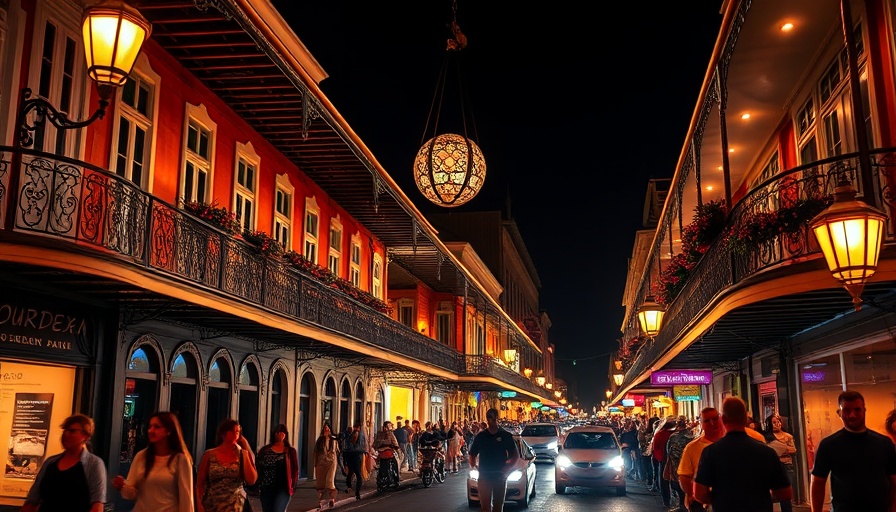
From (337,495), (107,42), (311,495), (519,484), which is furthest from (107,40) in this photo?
(337,495)

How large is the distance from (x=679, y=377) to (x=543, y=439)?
9534 mm

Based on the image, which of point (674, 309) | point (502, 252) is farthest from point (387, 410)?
point (502, 252)

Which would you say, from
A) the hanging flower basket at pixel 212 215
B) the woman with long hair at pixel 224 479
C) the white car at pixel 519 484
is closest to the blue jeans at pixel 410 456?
the white car at pixel 519 484

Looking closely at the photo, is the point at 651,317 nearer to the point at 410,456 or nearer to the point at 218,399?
the point at 218,399

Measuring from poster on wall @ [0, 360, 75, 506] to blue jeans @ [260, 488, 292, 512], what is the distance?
4.02 meters

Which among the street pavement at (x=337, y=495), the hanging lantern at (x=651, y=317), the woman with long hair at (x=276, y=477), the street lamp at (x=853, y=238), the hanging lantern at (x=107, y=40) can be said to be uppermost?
the hanging lantern at (x=107, y=40)

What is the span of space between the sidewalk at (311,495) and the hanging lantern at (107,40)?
10.0 meters

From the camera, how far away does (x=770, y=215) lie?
10031 mm

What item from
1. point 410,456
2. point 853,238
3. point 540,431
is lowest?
point 410,456

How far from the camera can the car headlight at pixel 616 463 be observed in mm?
19469

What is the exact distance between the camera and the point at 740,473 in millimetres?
5699

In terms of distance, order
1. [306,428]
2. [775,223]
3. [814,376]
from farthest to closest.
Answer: [306,428], [814,376], [775,223]

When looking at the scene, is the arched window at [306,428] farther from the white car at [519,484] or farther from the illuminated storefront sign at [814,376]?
the illuminated storefront sign at [814,376]

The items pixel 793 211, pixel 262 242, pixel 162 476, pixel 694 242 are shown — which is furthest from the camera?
pixel 262 242
